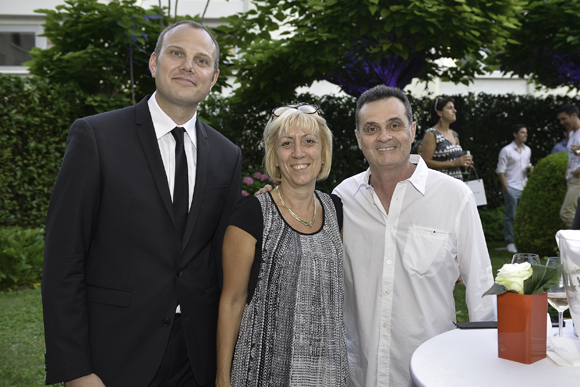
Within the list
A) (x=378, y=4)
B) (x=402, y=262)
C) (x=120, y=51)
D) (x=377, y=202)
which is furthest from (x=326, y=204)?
(x=120, y=51)

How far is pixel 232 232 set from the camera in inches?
80.7

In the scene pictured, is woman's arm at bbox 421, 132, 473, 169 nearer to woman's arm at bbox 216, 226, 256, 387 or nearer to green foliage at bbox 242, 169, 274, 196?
green foliage at bbox 242, 169, 274, 196

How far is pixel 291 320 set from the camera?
200 cm

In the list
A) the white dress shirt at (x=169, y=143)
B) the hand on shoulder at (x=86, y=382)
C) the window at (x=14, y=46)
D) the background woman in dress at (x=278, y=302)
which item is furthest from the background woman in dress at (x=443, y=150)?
the window at (x=14, y=46)

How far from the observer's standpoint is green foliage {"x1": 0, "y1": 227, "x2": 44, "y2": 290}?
20.4 ft

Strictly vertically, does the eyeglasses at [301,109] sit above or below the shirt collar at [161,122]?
above

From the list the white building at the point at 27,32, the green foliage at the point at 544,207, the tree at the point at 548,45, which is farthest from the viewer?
the white building at the point at 27,32

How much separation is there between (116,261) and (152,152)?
1.52 ft

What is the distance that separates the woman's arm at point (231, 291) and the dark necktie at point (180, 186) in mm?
208

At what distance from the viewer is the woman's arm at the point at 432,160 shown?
5457 mm

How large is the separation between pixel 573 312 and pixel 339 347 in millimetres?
926

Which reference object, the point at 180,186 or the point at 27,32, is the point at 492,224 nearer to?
the point at 180,186

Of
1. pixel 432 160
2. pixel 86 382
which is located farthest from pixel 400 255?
pixel 432 160

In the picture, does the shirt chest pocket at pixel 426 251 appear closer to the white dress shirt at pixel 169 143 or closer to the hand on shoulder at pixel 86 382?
the white dress shirt at pixel 169 143
